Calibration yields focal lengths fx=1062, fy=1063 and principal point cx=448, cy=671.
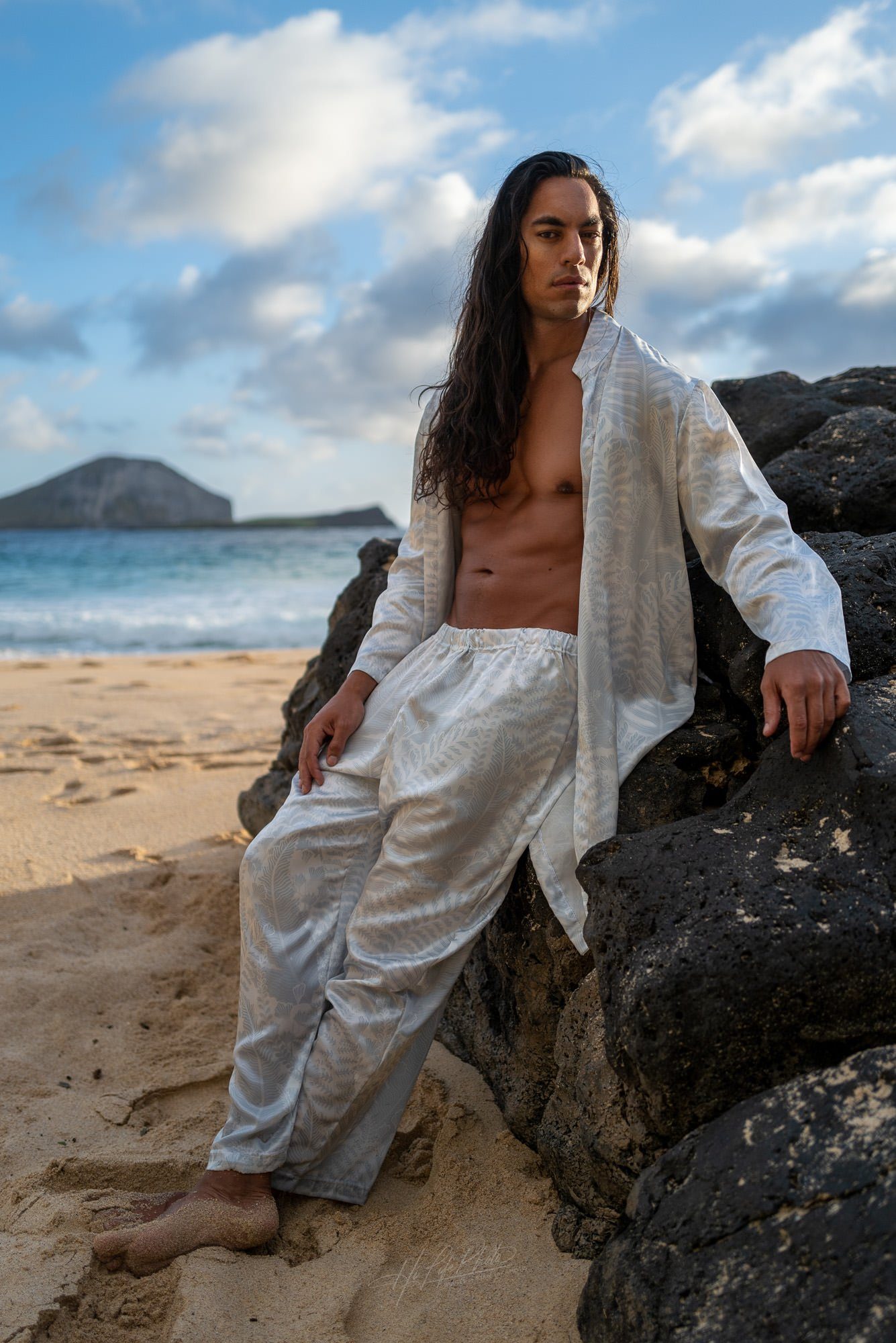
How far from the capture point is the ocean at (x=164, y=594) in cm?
1544

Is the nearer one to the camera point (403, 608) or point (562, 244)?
point (562, 244)

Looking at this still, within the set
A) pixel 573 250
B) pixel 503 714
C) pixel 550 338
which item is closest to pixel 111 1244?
pixel 503 714

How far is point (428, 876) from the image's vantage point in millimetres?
2354

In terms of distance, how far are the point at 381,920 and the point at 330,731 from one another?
58cm

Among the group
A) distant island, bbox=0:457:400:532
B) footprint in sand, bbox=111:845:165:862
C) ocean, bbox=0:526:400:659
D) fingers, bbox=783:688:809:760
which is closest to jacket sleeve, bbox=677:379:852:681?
fingers, bbox=783:688:809:760

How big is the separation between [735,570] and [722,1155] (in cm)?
122

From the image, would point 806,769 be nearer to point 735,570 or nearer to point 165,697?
point 735,570

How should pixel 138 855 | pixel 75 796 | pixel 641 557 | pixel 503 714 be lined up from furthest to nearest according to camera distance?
1. pixel 75 796
2. pixel 138 855
3. pixel 641 557
4. pixel 503 714

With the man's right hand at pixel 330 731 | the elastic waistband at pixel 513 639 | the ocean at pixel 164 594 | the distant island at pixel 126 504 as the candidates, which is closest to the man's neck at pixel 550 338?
the elastic waistband at pixel 513 639

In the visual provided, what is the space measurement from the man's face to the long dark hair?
0.05 m

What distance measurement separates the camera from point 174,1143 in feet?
8.39

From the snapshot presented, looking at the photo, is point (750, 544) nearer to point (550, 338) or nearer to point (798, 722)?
point (798, 722)

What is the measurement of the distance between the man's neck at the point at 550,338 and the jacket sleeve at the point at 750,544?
45 cm

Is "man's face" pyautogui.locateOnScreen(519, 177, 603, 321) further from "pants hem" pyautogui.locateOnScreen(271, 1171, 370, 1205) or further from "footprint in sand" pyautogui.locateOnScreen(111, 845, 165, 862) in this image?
"footprint in sand" pyautogui.locateOnScreen(111, 845, 165, 862)
